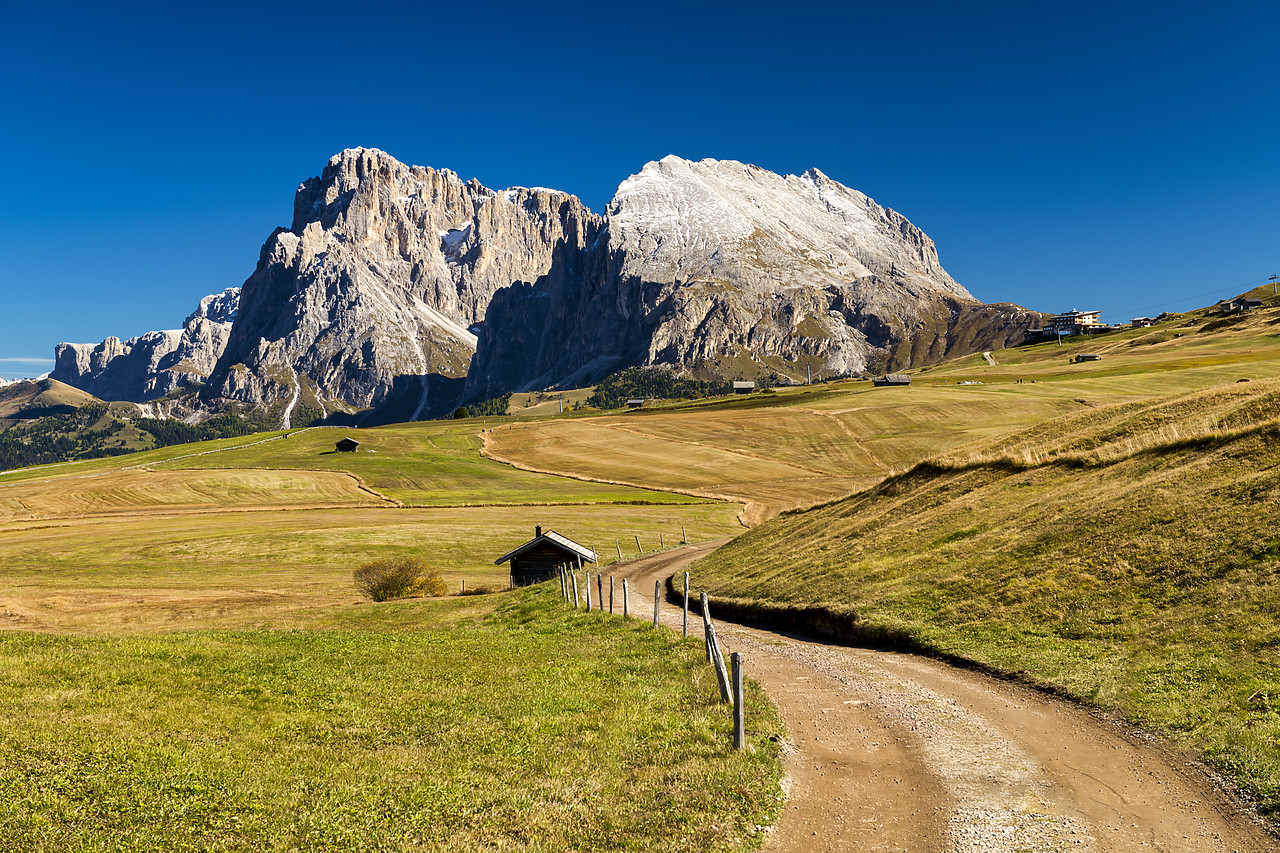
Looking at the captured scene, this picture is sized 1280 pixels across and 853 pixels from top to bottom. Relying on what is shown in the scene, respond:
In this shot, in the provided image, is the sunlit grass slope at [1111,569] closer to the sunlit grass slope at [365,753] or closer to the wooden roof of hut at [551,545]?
the sunlit grass slope at [365,753]

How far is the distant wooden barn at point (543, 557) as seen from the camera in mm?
56844

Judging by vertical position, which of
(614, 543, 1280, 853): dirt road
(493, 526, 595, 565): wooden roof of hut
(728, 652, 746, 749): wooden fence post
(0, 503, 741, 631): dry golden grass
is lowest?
(0, 503, 741, 631): dry golden grass

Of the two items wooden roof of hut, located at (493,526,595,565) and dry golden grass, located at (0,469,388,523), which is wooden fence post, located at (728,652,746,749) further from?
dry golden grass, located at (0,469,388,523)

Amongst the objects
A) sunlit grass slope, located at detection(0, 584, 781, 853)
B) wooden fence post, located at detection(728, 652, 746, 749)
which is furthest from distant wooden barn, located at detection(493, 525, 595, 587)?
wooden fence post, located at detection(728, 652, 746, 749)

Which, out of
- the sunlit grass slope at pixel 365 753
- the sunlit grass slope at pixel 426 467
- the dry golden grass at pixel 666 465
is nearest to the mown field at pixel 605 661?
the sunlit grass slope at pixel 365 753

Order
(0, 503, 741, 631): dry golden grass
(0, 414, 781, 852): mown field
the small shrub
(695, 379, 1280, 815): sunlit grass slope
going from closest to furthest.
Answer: (0, 414, 781, 852): mown field, (695, 379, 1280, 815): sunlit grass slope, (0, 503, 741, 631): dry golden grass, the small shrub

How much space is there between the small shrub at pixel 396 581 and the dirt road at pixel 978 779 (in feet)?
137

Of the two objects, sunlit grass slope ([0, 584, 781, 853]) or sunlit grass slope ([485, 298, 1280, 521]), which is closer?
sunlit grass slope ([0, 584, 781, 853])

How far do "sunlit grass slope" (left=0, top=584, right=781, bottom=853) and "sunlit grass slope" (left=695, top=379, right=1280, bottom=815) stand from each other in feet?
25.1

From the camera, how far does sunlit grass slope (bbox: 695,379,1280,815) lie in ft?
49.4

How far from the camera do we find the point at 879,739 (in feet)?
48.4

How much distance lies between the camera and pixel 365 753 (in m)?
13.5

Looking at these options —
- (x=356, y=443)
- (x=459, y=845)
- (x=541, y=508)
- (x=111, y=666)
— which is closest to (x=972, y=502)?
(x=459, y=845)

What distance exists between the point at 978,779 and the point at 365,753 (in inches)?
429
